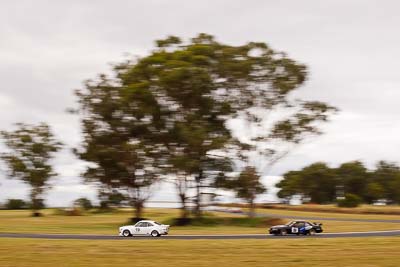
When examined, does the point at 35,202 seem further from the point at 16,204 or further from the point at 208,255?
the point at 208,255

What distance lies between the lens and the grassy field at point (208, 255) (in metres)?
22.5

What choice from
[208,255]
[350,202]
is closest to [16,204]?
[350,202]

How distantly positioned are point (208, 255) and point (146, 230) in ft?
69.2

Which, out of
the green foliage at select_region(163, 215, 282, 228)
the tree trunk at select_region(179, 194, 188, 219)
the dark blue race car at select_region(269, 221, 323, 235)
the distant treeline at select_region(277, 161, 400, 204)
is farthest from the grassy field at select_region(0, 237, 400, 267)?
the distant treeline at select_region(277, 161, 400, 204)

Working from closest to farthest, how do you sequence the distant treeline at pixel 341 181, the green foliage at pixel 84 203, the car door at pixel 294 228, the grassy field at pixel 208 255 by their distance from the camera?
the grassy field at pixel 208 255 → the car door at pixel 294 228 → the green foliage at pixel 84 203 → the distant treeline at pixel 341 181

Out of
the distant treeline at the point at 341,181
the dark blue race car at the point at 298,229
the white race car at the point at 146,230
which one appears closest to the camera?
the dark blue race car at the point at 298,229

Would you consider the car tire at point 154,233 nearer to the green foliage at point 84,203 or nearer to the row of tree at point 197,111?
the row of tree at point 197,111

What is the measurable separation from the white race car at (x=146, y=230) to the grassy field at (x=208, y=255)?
46.2 feet

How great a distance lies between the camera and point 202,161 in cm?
6469

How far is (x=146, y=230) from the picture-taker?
46.0 m

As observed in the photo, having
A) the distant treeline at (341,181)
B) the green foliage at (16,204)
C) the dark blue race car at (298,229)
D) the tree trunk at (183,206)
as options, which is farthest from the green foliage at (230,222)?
the distant treeline at (341,181)

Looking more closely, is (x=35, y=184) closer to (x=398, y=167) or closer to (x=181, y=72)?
(x=181, y=72)

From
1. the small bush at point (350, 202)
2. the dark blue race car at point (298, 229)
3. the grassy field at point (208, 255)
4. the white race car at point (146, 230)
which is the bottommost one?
the grassy field at point (208, 255)

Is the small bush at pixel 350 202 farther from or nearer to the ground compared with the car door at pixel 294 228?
farther from the ground
